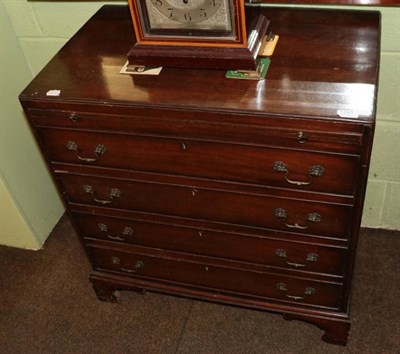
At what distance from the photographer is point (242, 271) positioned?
5.65 ft

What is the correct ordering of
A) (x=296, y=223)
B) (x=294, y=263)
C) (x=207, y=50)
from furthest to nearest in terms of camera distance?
1. (x=294, y=263)
2. (x=296, y=223)
3. (x=207, y=50)

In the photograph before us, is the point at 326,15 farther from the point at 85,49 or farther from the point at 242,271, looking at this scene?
the point at 242,271

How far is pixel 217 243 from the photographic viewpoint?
5.42 ft

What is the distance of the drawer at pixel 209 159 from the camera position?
4.31 feet

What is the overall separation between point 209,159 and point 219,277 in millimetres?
548

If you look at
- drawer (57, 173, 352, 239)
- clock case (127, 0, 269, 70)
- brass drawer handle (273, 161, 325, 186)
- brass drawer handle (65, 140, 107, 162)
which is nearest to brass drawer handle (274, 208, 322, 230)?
drawer (57, 173, 352, 239)

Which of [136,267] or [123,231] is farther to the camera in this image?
[136,267]

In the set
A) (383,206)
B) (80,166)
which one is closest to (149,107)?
(80,166)

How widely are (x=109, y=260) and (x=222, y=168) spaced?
2.29 ft

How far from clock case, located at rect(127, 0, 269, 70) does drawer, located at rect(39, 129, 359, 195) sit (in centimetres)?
21

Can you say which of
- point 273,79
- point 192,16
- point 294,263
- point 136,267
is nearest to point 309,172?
point 273,79

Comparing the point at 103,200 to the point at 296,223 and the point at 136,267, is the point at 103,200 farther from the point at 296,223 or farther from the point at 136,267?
the point at 296,223

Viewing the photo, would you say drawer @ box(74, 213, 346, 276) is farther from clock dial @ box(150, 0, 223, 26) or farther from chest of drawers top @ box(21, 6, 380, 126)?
clock dial @ box(150, 0, 223, 26)

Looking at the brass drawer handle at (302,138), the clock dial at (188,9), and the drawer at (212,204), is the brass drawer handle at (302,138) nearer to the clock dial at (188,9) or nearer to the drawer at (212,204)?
the drawer at (212,204)
